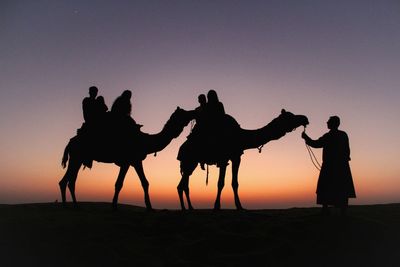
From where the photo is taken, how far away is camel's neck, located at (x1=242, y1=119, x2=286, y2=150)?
13.2 m

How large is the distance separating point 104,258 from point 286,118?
6.99 m

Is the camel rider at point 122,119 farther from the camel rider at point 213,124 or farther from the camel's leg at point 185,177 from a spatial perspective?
the camel rider at point 213,124

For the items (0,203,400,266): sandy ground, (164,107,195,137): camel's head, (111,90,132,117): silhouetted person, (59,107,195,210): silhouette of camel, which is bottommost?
(0,203,400,266): sandy ground

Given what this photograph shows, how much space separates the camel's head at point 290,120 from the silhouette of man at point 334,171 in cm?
110

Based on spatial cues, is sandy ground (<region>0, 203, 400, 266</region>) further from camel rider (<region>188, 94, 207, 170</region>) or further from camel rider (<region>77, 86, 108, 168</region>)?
camel rider (<region>188, 94, 207, 170</region>)

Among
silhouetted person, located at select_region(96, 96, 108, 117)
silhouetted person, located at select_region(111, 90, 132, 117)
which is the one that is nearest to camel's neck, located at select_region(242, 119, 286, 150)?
silhouetted person, located at select_region(111, 90, 132, 117)

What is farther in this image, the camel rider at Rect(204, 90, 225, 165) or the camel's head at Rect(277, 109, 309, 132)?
the camel rider at Rect(204, 90, 225, 165)

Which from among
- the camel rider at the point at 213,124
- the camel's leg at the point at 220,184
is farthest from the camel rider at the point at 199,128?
the camel's leg at the point at 220,184

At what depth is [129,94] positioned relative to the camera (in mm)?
13195

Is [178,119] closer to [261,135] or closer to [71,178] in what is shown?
[261,135]

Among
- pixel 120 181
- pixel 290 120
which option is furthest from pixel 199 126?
pixel 120 181

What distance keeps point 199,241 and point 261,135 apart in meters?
5.22

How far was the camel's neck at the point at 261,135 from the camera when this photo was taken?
1320cm

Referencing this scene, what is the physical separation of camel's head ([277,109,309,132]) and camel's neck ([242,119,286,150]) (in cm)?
17
